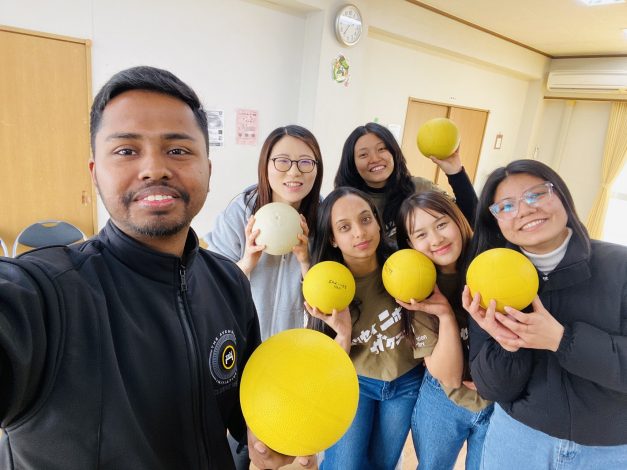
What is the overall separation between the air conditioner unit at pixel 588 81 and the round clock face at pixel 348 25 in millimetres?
4108

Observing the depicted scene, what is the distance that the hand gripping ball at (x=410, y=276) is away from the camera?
1.15 m

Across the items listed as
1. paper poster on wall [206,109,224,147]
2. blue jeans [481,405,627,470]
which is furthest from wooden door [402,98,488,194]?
blue jeans [481,405,627,470]

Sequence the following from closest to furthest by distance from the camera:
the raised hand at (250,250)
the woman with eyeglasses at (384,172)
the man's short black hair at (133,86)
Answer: the man's short black hair at (133,86) < the raised hand at (250,250) < the woman with eyeglasses at (384,172)

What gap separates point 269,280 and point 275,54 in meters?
2.49

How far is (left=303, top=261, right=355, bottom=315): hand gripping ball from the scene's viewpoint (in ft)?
3.87

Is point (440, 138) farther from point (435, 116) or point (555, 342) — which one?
point (435, 116)

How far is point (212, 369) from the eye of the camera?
765 mm

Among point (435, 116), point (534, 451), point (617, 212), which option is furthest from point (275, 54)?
point (617, 212)

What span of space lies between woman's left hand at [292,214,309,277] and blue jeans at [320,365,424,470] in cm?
50

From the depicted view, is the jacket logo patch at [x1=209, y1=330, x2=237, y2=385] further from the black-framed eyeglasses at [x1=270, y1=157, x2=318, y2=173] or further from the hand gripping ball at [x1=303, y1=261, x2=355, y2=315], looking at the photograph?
the black-framed eyeglasses at [x1=270, y1=157, x2=318, y2=173]

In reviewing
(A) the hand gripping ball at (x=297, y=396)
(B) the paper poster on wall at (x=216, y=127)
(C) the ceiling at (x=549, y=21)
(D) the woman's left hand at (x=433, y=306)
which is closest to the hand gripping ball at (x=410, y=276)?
(D) the woman's left hand at (x=433, y=306)

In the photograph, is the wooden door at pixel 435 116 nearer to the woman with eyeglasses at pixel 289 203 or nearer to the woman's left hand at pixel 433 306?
the woman with eyeglasses at pixel 289 203

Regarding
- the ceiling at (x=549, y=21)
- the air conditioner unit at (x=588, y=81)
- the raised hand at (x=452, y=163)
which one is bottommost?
the raised hand at (x=452, y=163)

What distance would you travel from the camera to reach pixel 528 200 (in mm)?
1008
